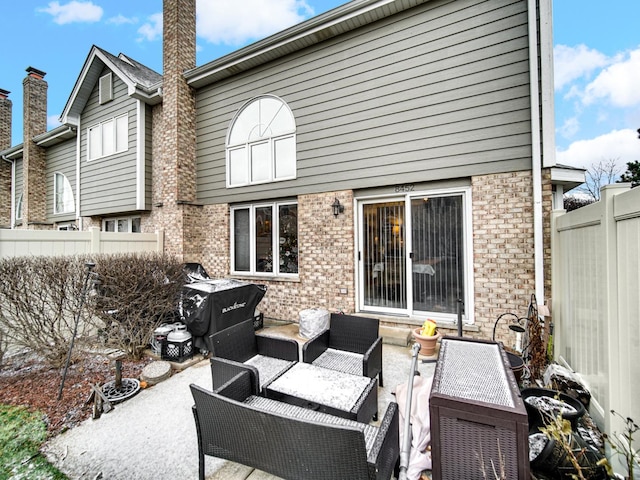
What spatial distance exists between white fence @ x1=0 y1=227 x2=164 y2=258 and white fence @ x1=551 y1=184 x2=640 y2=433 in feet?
25.6

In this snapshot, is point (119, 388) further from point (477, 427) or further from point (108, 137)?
point (108, 137)

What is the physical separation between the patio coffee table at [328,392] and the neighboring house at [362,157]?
269 centimetres

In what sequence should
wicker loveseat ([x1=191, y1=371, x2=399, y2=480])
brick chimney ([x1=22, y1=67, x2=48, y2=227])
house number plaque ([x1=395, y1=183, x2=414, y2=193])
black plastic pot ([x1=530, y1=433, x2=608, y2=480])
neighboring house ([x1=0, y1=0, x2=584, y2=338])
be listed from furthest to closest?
1. brick chimney ([x1=22, y1=67, x2=48, y2=227])
2. house number plaque ([x1=395, y1=183, x2=414, y2=193])
3. neighboring house ([x1=0, y1=0, x2=584, y2=338])
4. black plastic pot ([x1=530, y1=433, x2=608, y2=480])
5. wicker loveseat ([x1=191, y1=371, x2=399, y2=480])

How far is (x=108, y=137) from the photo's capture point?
9.12m

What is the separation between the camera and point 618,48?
1870 cm

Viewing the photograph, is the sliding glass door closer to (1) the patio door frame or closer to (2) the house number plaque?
(1) the patio door frame

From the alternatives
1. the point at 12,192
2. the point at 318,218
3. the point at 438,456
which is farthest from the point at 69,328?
the point at 12,192

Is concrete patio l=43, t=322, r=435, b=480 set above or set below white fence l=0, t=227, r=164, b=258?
below

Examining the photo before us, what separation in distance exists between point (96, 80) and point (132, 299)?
29.3 ft

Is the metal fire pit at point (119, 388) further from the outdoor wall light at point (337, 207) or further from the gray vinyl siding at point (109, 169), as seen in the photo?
the gray vinyl siding at point (109, 169)

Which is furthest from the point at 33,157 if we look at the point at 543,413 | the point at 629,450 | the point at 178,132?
the point at 629,450

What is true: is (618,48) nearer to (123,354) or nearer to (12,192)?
(123,354)

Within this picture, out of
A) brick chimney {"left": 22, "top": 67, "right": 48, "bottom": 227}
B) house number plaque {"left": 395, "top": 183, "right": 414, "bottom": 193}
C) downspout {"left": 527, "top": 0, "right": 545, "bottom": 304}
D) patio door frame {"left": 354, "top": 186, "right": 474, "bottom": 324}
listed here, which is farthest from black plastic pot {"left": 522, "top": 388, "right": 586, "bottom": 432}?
brick chimney {"left": 22, "top": 67, "right": 48, "bottom": 227}

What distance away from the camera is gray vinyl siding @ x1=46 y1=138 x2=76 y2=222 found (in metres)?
10.9
